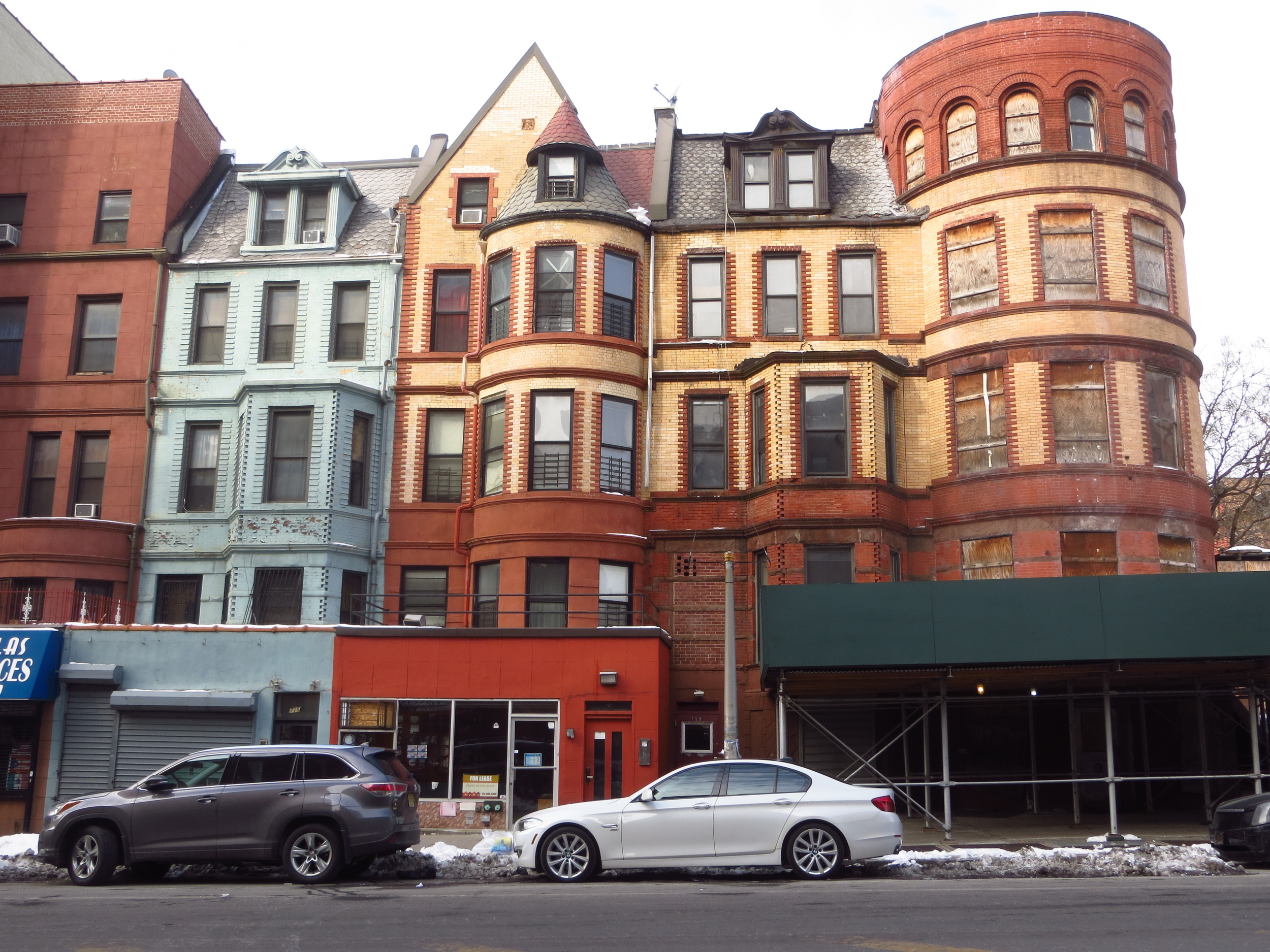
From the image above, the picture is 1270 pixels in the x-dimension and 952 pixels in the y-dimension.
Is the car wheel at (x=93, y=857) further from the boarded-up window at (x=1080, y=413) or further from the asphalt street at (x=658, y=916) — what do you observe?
the boarded-up window at (x=1080, y=413)

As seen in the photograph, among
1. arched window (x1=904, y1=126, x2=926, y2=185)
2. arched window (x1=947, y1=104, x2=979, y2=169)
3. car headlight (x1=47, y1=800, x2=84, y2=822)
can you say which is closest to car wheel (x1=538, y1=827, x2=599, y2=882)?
car headlight (x1=47, y1=800, x2=84, y2=822)

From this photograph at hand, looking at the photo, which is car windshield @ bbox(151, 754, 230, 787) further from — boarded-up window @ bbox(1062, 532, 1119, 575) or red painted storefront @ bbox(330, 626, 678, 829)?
boarded-up window @ bbox(1062, 532, 1119, 575)

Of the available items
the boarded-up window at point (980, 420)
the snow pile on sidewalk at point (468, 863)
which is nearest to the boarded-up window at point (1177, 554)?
the boarded-up window at point (980, 420)

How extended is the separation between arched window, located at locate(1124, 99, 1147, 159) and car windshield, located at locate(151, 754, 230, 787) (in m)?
21.6

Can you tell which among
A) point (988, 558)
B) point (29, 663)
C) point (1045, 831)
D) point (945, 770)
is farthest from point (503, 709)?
point (988, 558)

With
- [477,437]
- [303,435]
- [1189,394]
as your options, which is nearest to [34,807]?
[303,435]

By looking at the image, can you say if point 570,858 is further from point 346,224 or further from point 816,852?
point 346,224

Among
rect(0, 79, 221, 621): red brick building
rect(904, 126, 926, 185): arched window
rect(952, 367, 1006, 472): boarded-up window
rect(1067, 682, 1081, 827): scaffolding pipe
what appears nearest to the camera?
rect(1067, 682, 1081, 827): scaffolding pipe

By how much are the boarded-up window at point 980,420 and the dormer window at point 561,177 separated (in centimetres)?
938

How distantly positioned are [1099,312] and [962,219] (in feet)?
11.5

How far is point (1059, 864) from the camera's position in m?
15.3

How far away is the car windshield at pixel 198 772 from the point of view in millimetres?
15172

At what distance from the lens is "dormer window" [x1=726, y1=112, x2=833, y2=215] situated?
88.2 ft

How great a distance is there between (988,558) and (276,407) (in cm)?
1513
